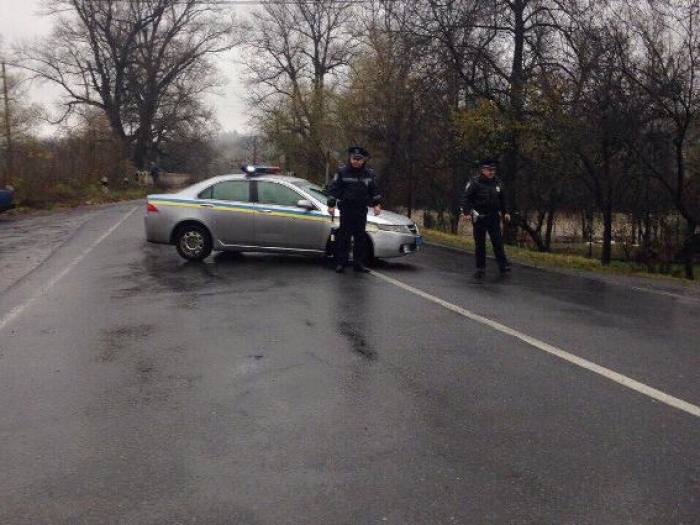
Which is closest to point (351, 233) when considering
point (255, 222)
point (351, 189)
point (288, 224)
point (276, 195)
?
point (351, 189)

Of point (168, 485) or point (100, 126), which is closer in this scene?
point (168, 485)

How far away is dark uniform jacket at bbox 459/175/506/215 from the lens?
1102 cm

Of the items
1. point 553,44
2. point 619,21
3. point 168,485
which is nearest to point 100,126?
point 553,44

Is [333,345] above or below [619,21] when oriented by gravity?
below

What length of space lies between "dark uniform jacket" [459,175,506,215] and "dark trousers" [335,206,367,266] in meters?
1.78

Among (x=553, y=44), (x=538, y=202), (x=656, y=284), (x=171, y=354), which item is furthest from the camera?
(x=538, y=202)

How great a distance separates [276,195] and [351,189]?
1.70 metres

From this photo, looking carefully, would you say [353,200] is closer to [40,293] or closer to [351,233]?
[351,233]

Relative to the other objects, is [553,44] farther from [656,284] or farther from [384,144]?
[656,284]

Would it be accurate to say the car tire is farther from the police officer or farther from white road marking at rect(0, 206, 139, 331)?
the police officer

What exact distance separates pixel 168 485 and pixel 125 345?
2919 millimetres

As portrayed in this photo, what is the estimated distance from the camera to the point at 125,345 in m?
6.20

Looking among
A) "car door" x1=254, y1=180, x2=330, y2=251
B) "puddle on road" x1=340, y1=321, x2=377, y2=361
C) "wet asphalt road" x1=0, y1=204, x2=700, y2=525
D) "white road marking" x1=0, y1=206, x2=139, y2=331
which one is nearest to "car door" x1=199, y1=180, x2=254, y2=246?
"car door" x1=254, y1=180, x2=330, y2=251

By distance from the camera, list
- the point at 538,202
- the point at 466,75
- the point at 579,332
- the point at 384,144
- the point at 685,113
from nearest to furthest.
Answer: the point at 579,332 < the point at 685,113 < the point at 466,75 < the point at 538,202 < the point at 384,144
